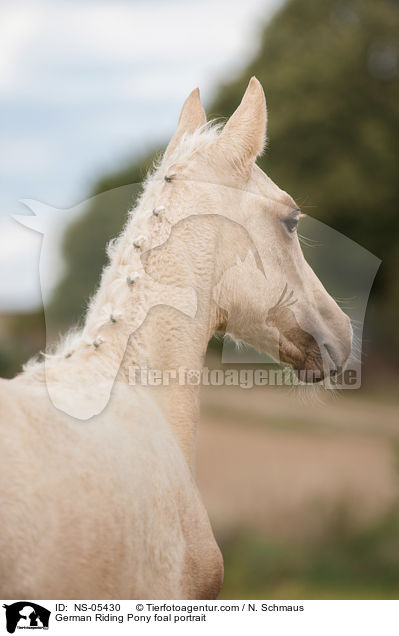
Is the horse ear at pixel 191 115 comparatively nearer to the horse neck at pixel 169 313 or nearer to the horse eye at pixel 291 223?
the horse neck at pixel 169 313

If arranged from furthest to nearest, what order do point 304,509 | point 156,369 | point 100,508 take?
point 304,509, point 156,369, point 100,508

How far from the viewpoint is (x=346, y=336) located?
3.26m

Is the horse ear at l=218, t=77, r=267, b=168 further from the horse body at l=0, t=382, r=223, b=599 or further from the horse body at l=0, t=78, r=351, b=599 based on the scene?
the horse body at l=0, t=382, r=223, b=599

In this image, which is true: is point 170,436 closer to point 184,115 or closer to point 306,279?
point 306,279

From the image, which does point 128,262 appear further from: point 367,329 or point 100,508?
point 367,329

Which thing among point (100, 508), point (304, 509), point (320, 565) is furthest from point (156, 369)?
point (304, 509)

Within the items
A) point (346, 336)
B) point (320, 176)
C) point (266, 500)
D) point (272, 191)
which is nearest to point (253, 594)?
point (266, 500)

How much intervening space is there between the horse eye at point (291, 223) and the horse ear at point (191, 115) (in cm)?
63

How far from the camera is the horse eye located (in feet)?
10.1

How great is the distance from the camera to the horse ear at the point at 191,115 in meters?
3.19

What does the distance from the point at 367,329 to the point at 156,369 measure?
55.9 ft

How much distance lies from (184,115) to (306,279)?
3.18 ft
